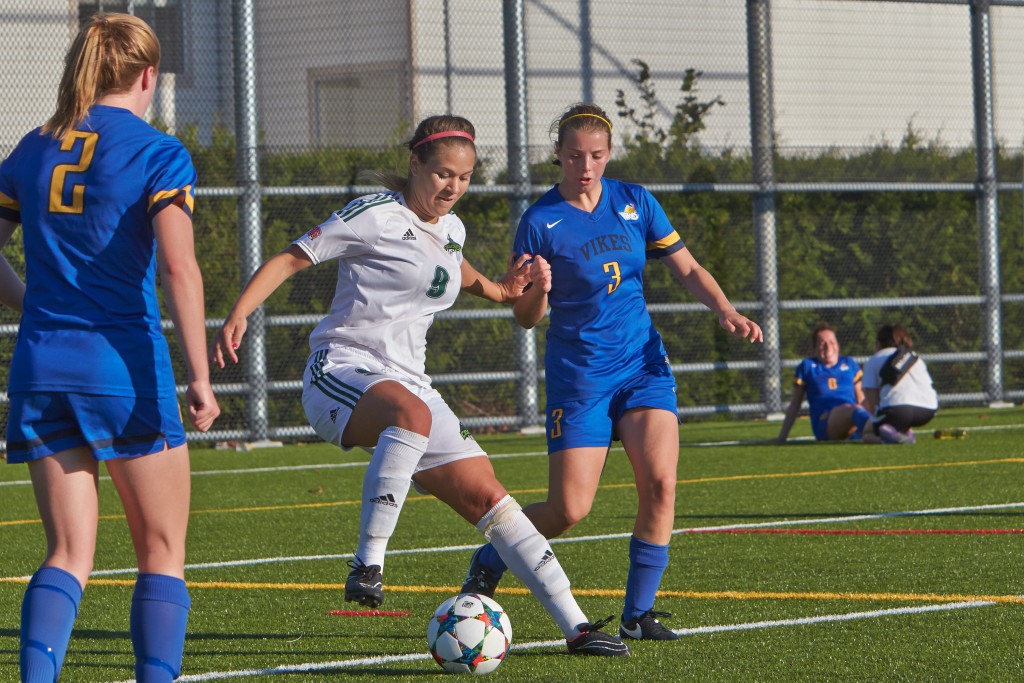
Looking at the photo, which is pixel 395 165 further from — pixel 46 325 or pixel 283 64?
pixel 46 325

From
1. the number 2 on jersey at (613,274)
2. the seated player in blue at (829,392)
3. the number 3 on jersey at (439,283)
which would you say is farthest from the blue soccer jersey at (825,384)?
the number 3 on jersey at (439,283)

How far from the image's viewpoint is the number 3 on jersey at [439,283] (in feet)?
17.2

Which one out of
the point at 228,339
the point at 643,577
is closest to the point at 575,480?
the point at 643,577

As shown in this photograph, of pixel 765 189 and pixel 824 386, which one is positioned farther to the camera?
pixel 765 189

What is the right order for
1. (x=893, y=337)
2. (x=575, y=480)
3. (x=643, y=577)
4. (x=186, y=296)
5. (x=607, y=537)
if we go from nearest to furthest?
(x=186, y=296) → (x=643, y=577) → (x=575, y=480) → (x=607, y=537) → (x=893, y=337)

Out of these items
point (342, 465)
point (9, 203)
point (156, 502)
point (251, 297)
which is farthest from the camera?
point (342, 465)

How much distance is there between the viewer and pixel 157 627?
371cm

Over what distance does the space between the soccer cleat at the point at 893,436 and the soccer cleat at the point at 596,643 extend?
333 inches

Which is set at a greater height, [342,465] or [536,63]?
[536,63]

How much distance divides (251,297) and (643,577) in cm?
165

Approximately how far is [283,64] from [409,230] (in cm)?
1055

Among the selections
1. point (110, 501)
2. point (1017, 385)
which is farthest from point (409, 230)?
point (1017, 385)

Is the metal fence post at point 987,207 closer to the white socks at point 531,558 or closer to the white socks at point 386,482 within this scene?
the white socks at point 531,558

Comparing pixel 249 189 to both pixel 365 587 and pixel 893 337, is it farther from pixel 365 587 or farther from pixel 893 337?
pixel 365 587
